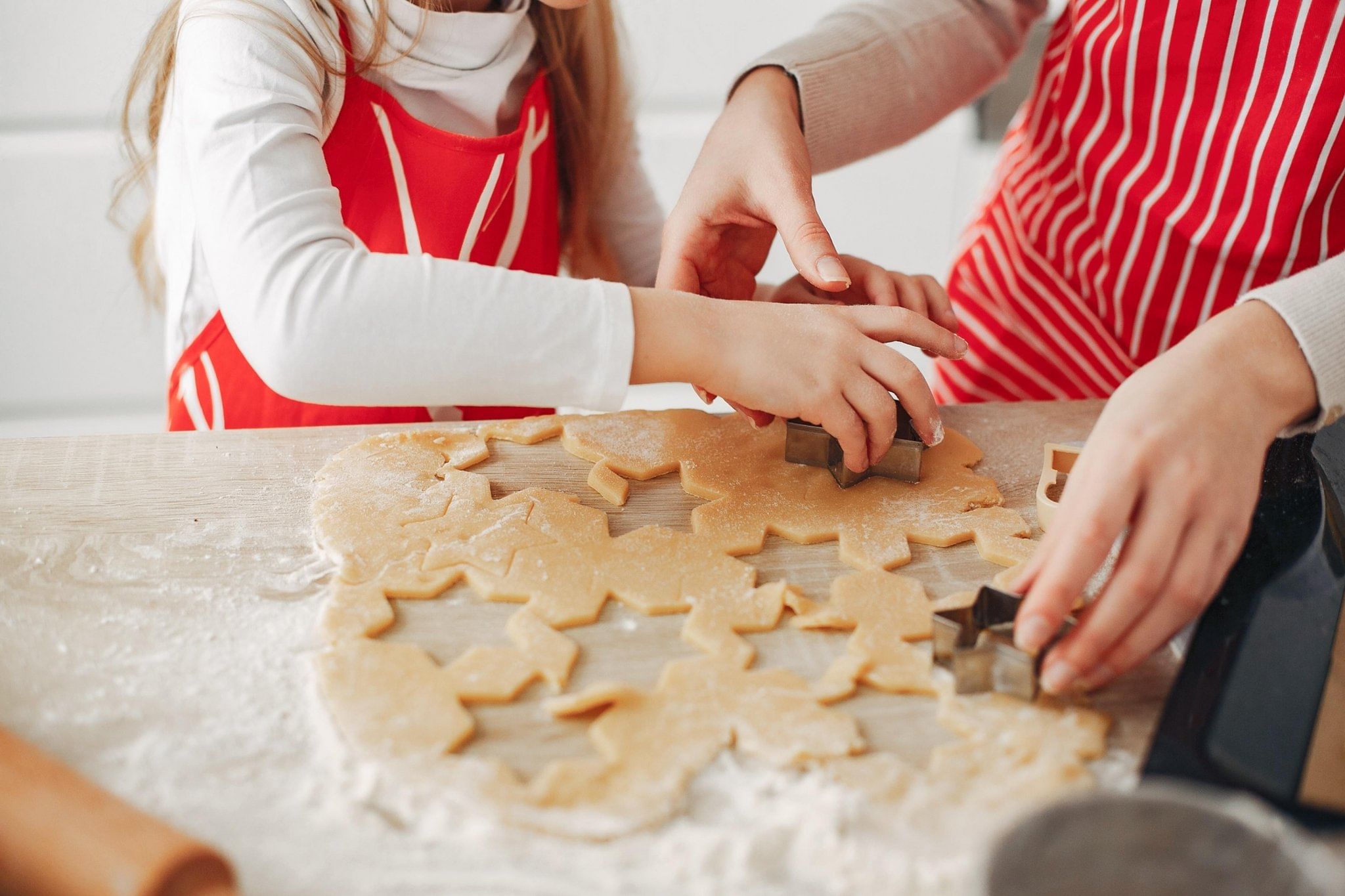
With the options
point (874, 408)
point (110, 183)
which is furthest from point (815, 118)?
point (110, 183)

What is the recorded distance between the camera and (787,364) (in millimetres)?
786

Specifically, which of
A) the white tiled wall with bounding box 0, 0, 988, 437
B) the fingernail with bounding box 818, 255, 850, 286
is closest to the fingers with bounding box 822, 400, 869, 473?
the fingernail with bounding box 818, 255, 850, 286

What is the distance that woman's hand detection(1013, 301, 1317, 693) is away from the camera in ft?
1.85

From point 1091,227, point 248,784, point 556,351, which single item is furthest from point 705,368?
point 1091,227

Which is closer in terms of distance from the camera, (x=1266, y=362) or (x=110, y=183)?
(x=1266, y=362)

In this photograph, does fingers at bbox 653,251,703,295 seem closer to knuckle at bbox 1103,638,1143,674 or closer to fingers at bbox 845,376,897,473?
fingers at bbox 845,376,897,473

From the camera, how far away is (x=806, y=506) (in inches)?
32.6

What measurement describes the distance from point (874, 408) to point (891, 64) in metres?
0.47

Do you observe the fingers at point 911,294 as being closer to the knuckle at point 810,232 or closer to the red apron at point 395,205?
the knuckle at point 810,232

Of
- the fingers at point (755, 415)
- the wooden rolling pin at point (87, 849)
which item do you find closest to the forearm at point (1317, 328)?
the fingers at point (755, 415)

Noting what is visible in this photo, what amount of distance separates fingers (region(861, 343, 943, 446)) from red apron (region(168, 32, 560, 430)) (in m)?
0.50

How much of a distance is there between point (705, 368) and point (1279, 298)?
38 centimetres

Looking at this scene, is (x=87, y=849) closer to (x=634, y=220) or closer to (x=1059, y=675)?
(x=1059, y=675)

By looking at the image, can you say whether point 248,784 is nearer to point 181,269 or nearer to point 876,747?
point 876,747
